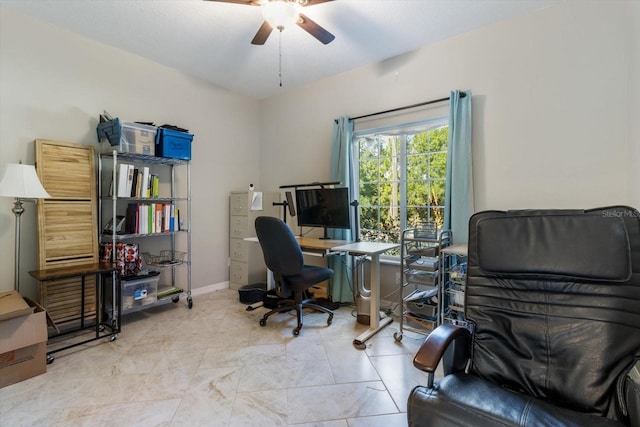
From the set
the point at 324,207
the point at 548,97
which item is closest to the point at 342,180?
the point at 324,207

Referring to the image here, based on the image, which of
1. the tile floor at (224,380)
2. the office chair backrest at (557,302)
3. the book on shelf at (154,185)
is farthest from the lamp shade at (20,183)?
the office chair backrest at (557,302)

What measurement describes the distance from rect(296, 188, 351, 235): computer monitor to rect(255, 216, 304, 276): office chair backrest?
703 mm

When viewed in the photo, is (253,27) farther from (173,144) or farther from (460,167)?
(460,167)

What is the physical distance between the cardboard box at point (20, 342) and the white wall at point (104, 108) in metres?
0.78

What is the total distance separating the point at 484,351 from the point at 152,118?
3645 millimetres

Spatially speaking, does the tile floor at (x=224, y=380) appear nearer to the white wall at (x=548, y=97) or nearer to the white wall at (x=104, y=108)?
the white wall at (x=104, y=108)

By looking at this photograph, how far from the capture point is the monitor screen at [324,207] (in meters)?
3.11

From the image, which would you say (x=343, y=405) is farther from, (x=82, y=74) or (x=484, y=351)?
(x=82, y=74)

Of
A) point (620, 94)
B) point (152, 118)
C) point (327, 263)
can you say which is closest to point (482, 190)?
point (620, 94)

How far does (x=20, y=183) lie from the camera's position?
2113 mm

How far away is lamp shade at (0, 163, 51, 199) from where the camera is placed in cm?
208

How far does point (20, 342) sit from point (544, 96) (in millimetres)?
4130

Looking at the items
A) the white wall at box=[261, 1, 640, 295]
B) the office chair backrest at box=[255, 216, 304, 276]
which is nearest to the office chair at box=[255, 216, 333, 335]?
the office chair backrest at box=[255, 216, 304, 276]

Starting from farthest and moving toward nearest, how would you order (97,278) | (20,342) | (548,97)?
(97,278) < (548,97) < (20,342)
